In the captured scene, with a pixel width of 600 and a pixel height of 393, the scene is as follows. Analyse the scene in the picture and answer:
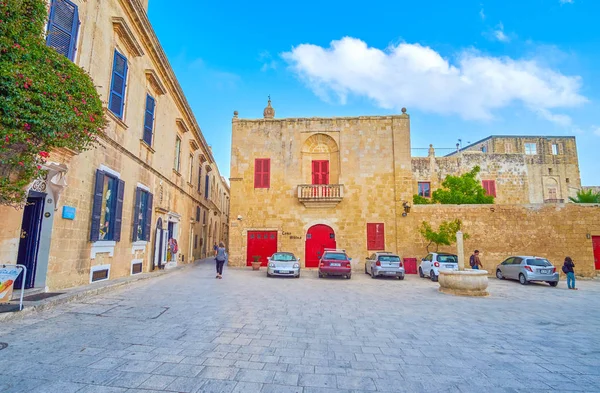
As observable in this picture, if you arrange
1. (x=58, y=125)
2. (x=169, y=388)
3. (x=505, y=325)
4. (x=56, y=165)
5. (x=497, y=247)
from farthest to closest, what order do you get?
(x=497, y=247)
(x=56, y=165)
(x=505, y=325)
(x=58, y=125)
(x=169, y=388)

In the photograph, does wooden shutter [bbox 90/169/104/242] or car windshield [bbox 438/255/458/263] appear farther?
car windshield [bbox 438/255/458/263]

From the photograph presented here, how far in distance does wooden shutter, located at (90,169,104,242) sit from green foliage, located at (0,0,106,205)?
2895mm

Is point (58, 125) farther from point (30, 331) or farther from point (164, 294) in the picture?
point (164, 294)

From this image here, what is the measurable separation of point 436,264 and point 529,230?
24.3ft

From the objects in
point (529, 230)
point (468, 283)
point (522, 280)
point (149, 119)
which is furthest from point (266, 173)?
point (529, 230)

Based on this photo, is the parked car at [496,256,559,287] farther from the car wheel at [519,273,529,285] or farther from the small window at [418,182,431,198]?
the small window at [418,182,431,198]

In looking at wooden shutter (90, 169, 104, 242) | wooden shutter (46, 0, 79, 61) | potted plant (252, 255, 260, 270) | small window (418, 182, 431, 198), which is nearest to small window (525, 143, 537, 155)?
small window (418, 182, 431, 198)

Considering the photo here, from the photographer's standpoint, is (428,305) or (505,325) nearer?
(505,325)

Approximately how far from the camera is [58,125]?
225 inches

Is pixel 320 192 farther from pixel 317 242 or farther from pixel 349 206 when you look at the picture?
pixel 317 242

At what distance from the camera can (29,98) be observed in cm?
524

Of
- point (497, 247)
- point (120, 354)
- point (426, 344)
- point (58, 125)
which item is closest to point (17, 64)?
point (58, 125)

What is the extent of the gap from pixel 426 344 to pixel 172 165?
50.0 ft

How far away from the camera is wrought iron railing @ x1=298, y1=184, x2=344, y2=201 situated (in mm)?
19734
